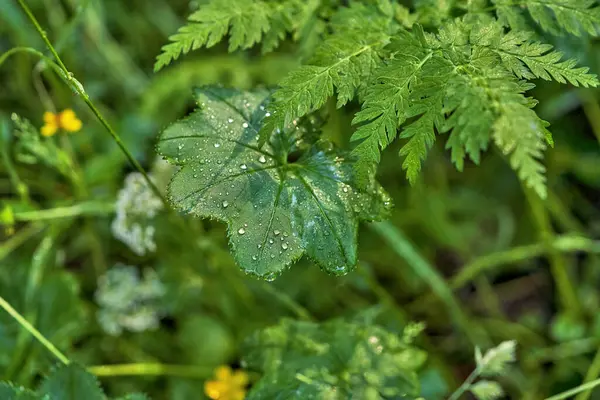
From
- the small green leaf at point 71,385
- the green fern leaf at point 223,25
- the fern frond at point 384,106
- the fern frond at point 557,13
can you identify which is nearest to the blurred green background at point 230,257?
the small green leaf at point 71,385

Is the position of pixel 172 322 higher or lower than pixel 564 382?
higher

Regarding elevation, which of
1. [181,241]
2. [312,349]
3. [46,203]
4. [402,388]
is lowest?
[402,388]

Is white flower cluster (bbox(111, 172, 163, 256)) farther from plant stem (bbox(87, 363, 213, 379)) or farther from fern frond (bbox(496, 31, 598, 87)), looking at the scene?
fern frond (bbox(496, 31, 598, 87))

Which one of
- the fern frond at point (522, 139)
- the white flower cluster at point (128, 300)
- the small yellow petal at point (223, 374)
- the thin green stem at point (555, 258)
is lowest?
the thin green stem at point (555, 258)

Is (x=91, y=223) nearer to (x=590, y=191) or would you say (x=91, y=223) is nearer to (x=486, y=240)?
(x=486, y=240)

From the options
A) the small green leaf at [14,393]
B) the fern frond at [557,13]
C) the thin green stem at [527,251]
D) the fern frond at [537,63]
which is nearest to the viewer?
the fern frond at [537,63]

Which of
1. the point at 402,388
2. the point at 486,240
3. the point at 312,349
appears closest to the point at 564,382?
the point at 486,240

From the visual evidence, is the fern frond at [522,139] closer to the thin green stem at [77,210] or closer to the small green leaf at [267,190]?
the small green leaf at [267,190]
